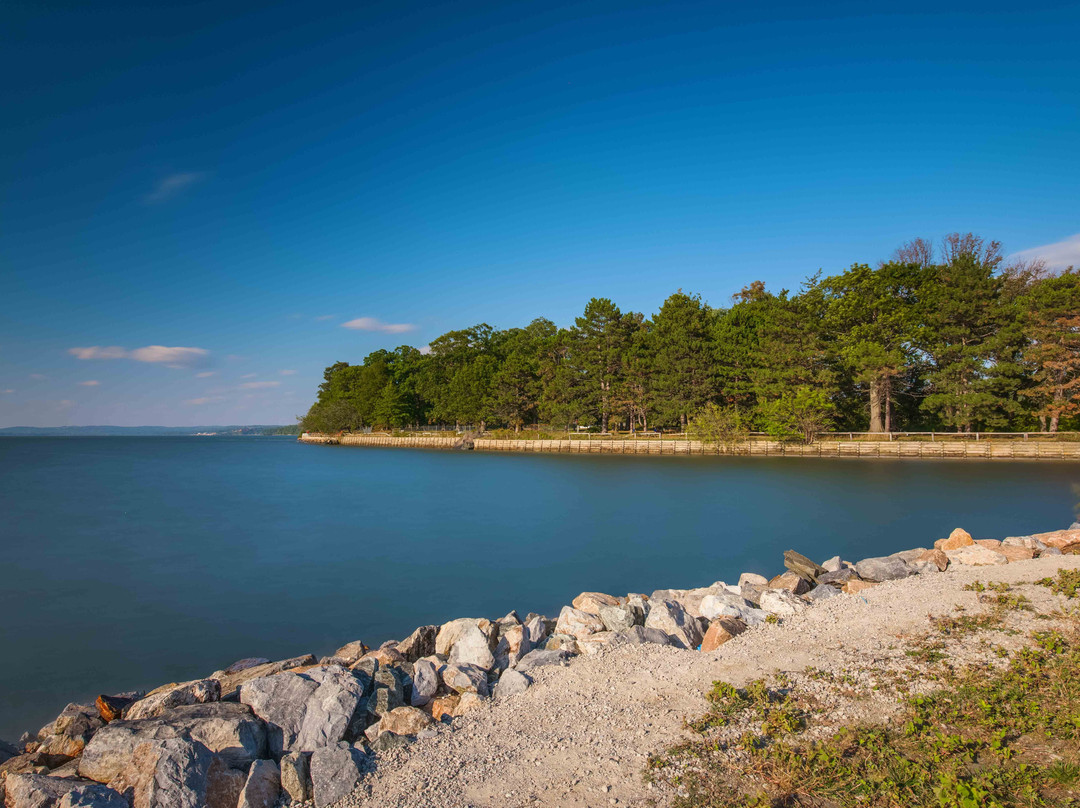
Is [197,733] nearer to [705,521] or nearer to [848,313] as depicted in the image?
[705,521]

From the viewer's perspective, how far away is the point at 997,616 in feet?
19.2

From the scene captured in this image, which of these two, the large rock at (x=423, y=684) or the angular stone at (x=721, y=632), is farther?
the angular stone at (x=721, y=632)

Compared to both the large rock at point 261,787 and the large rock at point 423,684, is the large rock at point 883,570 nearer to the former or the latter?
the large rock at point 423,684

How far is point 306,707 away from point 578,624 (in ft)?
10.1

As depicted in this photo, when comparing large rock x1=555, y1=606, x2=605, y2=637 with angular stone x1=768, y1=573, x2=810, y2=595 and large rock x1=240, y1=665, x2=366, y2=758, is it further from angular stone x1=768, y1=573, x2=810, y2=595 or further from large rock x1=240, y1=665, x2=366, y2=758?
angular stone x1=768, y1=573, x2=810, y2=595

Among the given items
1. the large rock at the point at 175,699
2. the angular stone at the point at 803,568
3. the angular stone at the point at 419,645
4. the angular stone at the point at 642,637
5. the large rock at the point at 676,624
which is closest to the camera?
the large rock at the point at 175,699

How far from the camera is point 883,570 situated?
337 inches

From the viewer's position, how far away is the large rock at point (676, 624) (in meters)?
6.32

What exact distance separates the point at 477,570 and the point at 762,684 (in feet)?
31.8

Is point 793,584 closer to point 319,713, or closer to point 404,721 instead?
point 404,721

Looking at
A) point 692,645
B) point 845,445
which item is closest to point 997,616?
point 692,645

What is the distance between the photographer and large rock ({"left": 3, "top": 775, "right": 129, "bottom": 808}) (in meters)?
3.52

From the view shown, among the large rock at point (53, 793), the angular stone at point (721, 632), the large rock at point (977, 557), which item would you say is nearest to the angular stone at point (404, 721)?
the large rock at point (53, 793)

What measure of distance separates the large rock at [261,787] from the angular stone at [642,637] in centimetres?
339
